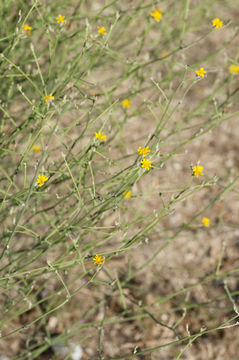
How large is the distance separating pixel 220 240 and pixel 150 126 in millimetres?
1205

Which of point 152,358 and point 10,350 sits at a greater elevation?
point 10,350

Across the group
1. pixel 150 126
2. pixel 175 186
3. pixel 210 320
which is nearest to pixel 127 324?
pixel 210 320

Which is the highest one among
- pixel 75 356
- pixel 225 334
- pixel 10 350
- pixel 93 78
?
pixel 93 78

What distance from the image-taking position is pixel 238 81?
4.08 meters

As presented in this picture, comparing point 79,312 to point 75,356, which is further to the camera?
point 79,312

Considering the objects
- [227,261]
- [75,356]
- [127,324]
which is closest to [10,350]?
[75,356]

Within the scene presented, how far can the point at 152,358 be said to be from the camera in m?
2.44

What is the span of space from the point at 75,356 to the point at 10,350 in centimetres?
37

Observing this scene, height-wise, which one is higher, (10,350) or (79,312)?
(10,350)

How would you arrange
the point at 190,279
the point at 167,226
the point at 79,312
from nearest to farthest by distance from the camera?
the point at 79,312 < the point at 190,279 < the point at 167,226

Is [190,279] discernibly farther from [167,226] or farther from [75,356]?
[75,356]

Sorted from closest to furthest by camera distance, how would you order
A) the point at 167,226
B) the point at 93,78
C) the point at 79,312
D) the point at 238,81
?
the point at 79,312
the point at 167,226
the point at 93,78
the point at 238,81

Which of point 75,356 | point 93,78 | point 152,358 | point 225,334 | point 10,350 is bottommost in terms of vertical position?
point 225,334

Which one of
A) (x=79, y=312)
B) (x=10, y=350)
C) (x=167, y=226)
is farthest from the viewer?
(x=167, y=226)
